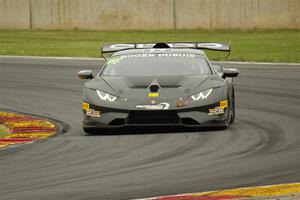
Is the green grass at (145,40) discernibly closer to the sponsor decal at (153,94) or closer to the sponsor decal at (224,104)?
the sponsor decal at (224,104)

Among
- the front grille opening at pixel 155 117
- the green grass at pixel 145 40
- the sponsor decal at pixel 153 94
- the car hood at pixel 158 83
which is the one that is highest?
the car hood at pixel 158 83

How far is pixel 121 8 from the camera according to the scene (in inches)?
1757

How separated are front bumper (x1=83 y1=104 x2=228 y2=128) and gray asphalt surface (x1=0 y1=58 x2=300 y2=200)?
17 centimetres

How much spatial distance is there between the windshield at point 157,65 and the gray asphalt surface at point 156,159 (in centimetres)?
102

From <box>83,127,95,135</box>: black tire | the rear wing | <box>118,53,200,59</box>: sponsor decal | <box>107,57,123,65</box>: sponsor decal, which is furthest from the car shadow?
the rear wing

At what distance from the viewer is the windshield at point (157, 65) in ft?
50.8

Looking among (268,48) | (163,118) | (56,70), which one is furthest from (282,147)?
(268,48)

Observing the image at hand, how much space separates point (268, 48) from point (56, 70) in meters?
9.76

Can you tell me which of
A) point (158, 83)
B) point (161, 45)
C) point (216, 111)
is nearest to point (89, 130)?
point (158, 83)

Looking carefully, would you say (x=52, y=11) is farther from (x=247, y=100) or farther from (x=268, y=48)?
(x=247, y=100)

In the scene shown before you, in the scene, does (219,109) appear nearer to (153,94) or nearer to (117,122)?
(153,94)

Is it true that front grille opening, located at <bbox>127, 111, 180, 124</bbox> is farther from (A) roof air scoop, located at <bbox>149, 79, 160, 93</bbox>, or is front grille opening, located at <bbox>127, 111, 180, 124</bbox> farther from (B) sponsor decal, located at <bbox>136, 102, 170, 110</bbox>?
(A) roof air scoop, located at <bbox>149, 79, 160, 93</bbox>

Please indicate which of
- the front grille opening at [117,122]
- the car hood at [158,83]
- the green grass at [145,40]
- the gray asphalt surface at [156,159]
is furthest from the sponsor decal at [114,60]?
the green grass at [145,40]

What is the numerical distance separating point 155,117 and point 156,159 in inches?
97.8
